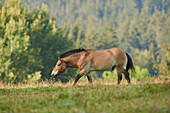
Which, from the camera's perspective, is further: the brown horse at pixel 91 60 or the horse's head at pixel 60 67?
the horse's head at pixel 60 67

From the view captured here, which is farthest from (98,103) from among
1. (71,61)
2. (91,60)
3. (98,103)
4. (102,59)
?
(71,61)

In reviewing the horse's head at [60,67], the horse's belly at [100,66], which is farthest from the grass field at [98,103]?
the horse's head at [60,67]

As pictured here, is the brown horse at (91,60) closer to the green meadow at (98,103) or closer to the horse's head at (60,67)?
the horse's head at (60,67)

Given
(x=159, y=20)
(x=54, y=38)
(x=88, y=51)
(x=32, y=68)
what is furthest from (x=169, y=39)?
(x=88, y=51)

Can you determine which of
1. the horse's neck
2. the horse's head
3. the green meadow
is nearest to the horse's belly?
the horse's neck

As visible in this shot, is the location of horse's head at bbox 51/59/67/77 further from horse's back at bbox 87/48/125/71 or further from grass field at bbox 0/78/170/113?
grass field at bbox 0/78/170/113

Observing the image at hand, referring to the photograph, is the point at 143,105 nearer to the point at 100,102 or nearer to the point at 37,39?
the point at 100,102

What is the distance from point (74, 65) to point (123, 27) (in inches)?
5971

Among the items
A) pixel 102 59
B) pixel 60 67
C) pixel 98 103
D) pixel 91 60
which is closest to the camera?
pixel 98 103

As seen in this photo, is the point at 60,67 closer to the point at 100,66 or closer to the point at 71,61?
the point at 71,61

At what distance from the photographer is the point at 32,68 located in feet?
148

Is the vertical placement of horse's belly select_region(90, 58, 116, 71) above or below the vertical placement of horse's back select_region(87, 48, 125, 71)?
below

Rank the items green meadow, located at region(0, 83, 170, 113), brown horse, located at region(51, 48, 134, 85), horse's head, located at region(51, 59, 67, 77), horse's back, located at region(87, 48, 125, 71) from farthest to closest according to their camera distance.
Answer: horse's head, located at region(51, 59, 67, 77) → horse's back, located at region(87, 48, 125, 71) → brown horse, located at region(51, 48, 134, 85) → green meadow, located at region(0, 83, 170, 113)

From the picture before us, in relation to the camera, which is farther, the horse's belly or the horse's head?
the horse's head
